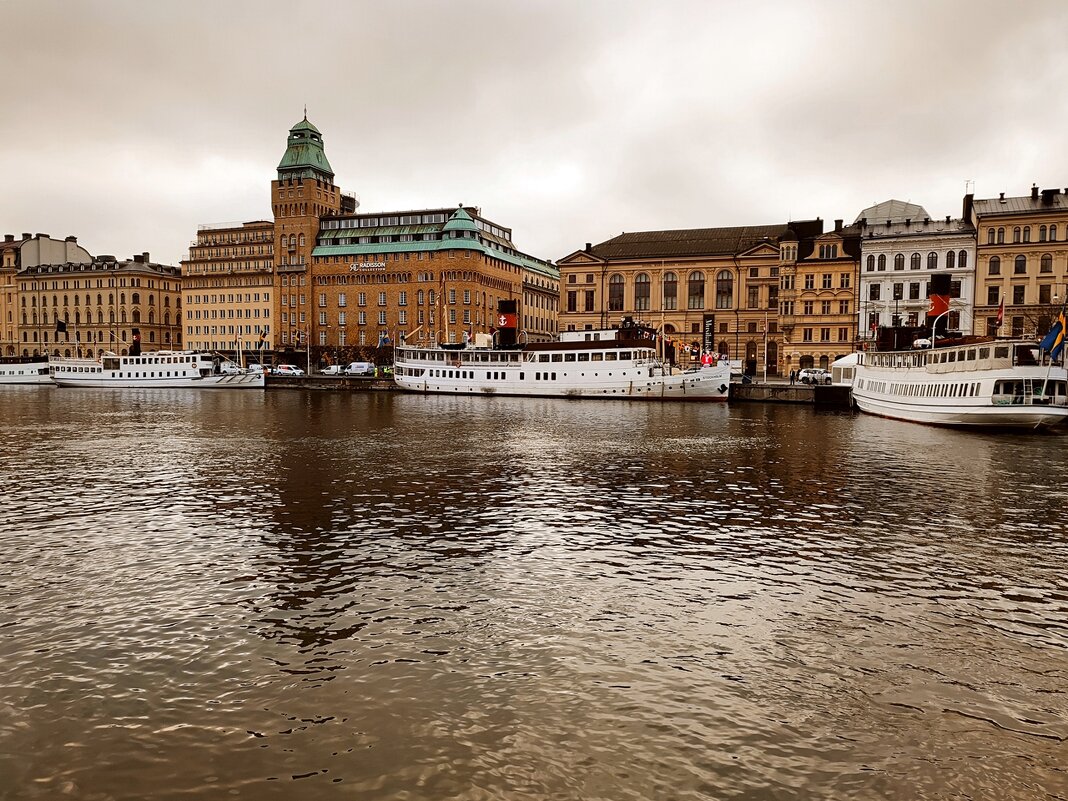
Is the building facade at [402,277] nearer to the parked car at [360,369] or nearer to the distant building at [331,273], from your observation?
the distant building at [331,273]

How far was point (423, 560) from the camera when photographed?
19000 millimetres

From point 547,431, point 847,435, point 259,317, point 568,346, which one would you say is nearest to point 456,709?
point 547,431

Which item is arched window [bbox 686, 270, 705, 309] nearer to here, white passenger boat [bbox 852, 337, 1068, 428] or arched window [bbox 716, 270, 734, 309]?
arched window [bbox 716, 270, 734, 309]

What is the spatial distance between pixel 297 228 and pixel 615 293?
2909 inches

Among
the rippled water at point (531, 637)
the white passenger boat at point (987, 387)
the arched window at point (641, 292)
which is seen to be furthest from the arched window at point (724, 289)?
the rippled water at point (531, 637)

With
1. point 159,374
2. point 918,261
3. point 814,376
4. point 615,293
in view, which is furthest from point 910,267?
point 159,374

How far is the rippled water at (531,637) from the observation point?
998cm

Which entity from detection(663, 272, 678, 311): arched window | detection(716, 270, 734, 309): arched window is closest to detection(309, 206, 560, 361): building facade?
detection(663, 272, 678, 311): arched window

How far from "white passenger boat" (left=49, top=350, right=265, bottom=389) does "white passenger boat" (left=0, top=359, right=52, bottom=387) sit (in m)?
12.7

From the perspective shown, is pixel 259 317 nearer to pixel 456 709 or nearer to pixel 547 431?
pixel 547 431

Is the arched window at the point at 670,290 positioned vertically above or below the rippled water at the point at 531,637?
above

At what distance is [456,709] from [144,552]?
12131 mm

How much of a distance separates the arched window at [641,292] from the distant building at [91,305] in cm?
12220

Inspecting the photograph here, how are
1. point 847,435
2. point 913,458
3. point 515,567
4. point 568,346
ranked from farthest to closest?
point 568,346
point 847,435
point 913,458
point 515,567
